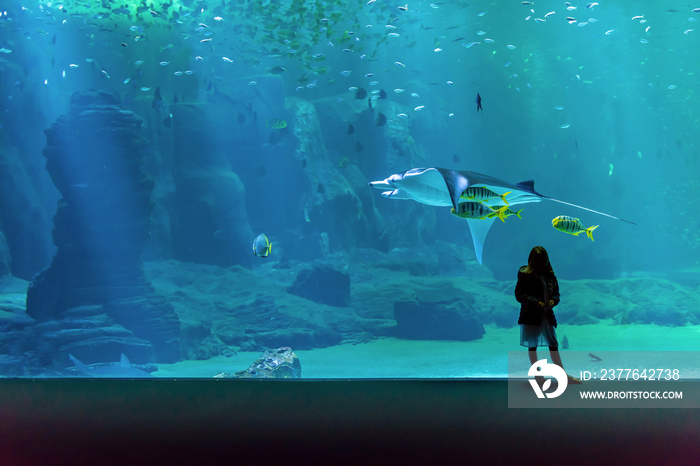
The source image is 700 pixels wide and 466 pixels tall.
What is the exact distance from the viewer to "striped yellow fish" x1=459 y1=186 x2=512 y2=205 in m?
3.10

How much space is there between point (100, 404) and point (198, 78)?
698 inches

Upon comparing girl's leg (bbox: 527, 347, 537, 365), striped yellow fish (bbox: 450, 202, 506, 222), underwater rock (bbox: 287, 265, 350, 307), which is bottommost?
girl's leg (bbox: 527, 347, 537, 365)

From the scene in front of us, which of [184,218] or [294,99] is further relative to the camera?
[294,99]

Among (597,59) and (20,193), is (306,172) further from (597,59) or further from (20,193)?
(597,59)

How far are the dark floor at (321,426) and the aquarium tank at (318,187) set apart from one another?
136 centimetres

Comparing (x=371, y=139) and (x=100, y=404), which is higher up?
(x=371, y=139)

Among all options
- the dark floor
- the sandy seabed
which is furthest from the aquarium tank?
the dark floor

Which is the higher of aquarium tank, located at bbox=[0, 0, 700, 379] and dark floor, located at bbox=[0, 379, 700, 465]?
aquarium tank, located at bbox=[0, 0, 700, 379]

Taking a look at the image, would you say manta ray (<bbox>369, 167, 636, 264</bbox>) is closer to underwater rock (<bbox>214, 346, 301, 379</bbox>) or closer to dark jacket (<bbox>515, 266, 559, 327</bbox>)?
dark jacket (<bbox>515, 266, 559, 327</bbox>)

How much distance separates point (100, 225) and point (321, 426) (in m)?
10.0

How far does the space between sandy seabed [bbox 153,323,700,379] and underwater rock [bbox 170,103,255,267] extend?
235 inches

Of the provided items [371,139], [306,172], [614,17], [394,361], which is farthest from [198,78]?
[614,17]

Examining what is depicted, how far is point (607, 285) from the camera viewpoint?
15320 millimetres

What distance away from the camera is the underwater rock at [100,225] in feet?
32.3
